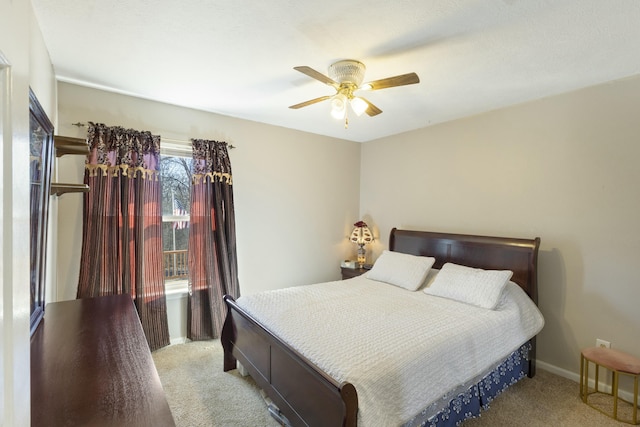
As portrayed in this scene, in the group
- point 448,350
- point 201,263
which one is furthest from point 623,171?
point 201,263

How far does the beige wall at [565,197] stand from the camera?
236 cm

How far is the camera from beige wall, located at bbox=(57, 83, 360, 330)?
2.62m

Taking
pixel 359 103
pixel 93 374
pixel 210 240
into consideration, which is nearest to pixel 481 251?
pixel 359 103

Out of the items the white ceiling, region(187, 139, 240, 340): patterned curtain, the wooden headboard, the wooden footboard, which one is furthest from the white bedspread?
the white ceiling

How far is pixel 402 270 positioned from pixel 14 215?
3.03 metres

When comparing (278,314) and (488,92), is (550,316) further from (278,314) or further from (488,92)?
(278,314)

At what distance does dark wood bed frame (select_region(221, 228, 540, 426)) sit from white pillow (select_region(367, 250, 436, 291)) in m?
0.31

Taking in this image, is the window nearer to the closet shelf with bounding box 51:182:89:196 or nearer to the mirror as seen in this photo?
the closet shelf with bounding box 51:182:89:196

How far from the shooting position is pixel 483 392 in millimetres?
2135

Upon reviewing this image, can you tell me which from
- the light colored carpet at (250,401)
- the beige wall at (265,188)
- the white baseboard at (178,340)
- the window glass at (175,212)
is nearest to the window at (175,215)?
the window glass at (175,212)

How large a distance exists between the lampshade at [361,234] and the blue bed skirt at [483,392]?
2119 millimetres

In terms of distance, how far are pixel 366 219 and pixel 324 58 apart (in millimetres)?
2781

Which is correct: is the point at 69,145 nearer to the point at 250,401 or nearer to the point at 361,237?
the point at 250,401

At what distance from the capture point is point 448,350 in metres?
1.87
